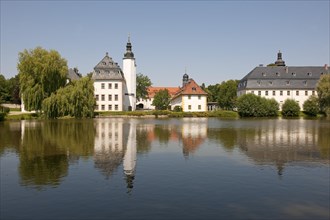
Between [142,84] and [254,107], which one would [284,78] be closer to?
[254,107]

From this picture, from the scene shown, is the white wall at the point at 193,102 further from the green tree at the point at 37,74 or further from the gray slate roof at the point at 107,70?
the green tree at the point at 37,74

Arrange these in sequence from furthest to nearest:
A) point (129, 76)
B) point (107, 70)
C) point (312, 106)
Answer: point (129, 76) < point (107, 70) < point (312, 106)

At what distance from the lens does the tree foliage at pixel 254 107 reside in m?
72.2

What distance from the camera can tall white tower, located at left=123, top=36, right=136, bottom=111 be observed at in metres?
85.4

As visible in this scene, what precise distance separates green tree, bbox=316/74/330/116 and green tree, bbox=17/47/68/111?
52708mm

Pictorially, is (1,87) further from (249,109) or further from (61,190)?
(61,190)

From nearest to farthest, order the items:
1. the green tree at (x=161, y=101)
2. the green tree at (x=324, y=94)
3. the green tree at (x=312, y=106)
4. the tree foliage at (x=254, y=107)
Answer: the green tree at (x=324, y=94), the tree foliage at (x=254, y=107), the green tree at (x=312, y=106), the green tree at (x=161, y=101)

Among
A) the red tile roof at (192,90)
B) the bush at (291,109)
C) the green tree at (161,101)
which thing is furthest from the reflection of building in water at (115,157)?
the green tree at (161,101)

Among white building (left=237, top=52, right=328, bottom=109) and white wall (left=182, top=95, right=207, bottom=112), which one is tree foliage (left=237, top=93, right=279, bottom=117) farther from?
white building (left=237, top=52, right=328, bottom=109)

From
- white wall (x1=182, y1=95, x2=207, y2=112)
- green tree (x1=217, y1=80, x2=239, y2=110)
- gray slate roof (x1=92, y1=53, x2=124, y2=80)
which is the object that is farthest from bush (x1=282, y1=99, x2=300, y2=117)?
gray slate roof (x1=92, y1=53, x2=124, y2=80)

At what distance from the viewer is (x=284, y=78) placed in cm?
8981

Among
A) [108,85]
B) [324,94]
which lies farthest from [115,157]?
[324,94]

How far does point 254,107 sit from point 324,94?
1494 cm

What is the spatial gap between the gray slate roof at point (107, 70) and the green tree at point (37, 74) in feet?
76.1
